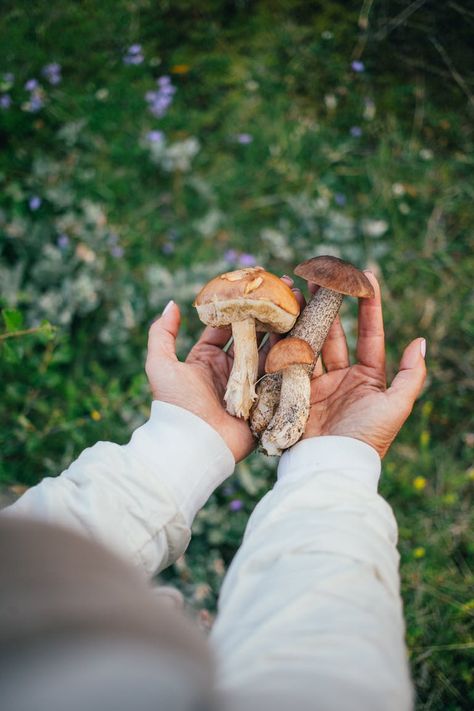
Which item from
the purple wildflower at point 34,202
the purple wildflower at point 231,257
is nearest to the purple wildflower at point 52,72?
the purple wildflower at point 34,202

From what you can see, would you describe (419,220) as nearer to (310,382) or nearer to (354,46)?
(354,46)

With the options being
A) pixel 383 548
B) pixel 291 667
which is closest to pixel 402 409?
pixel 383 548

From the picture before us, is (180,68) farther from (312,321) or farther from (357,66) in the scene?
(312,321)

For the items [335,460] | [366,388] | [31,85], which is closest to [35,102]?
[31,85]

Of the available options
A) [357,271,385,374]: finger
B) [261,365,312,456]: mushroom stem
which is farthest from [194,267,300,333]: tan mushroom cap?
[357,271,385,374]: finger

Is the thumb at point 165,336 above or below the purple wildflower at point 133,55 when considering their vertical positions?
below

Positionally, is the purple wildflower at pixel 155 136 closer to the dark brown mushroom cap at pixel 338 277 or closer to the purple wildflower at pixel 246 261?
the purple wildflower at pixel 246 261

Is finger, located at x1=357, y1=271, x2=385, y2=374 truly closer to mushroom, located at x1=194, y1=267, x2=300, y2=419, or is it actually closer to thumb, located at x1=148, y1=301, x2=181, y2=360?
mushroom, located at x1=194, y1=267, x2=300, y2=419
